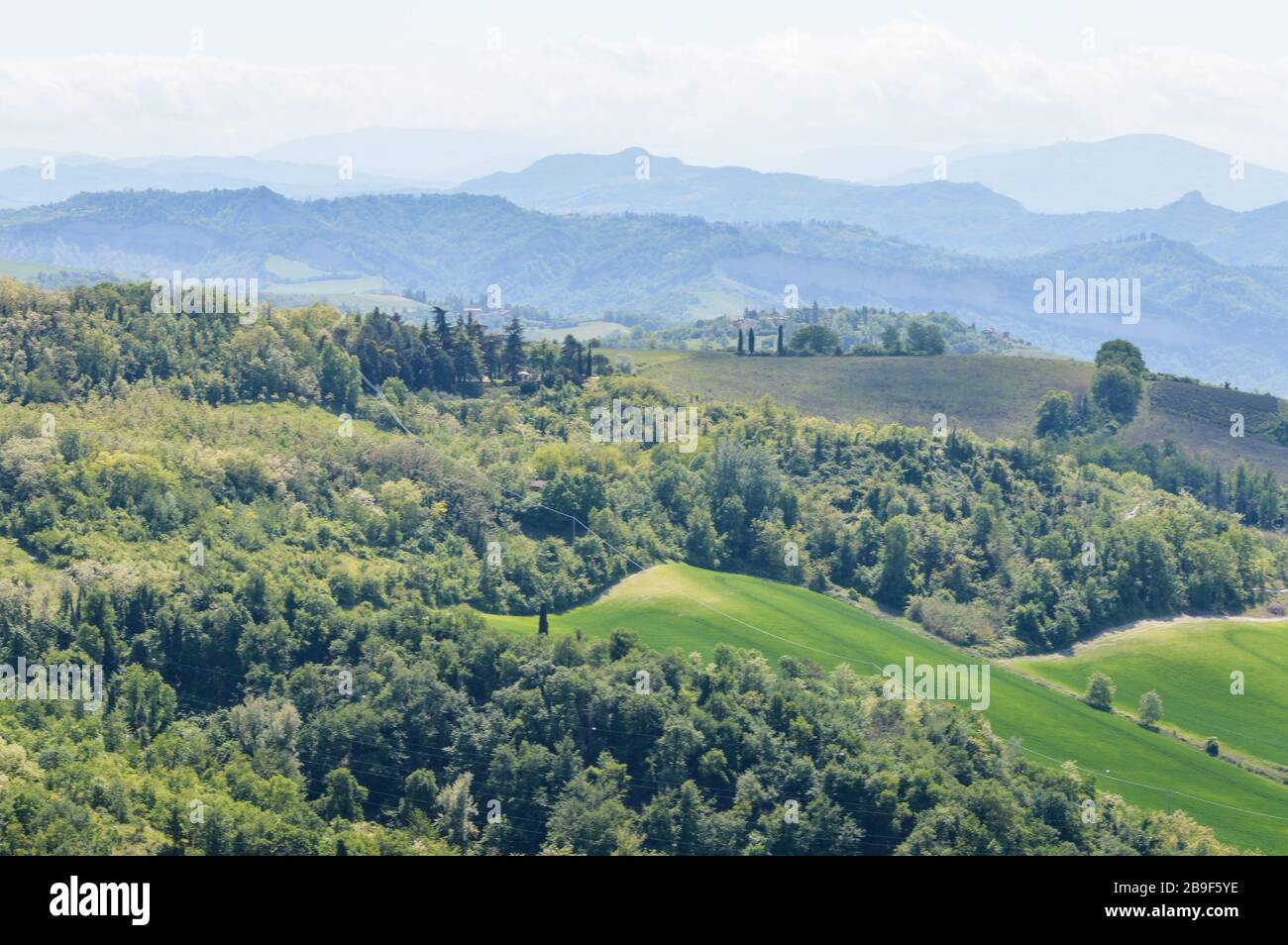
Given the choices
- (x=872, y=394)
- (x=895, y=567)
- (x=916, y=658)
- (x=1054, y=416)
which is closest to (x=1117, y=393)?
(x=1054, y=416)

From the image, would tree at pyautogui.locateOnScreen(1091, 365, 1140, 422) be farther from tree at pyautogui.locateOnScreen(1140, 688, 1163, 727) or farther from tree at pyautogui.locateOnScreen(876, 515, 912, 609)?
tree at pyautogui.locateOnScreen(1140, 688, 1163, 727)

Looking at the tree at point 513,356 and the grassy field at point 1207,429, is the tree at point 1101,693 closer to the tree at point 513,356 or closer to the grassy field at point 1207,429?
the grassy field at point 1207,429

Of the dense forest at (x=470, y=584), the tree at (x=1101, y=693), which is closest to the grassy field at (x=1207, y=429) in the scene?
the dense forest at (x=470, y=584)

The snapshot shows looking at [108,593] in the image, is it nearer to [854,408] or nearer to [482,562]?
[482,562]

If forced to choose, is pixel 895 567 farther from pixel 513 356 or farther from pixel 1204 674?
pixel 513 356
